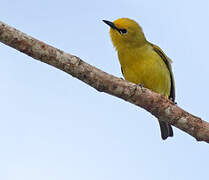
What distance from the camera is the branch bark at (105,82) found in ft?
13.5

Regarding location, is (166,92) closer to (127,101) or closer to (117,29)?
(117,29)

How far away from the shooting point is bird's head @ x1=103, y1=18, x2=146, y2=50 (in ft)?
19.9

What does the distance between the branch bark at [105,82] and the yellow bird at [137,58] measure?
1283 millimetres

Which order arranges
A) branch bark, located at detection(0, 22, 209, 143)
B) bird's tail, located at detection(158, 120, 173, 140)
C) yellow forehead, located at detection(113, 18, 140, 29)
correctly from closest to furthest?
branch bark, located at detection(0, 22, 209, 143)
yellow forehead, located at detection(113, 18, 140, 29)
bird's tail, located at detection(158, 120, 173, 140)

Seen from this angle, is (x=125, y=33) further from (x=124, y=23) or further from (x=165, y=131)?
(x=165, y=131)

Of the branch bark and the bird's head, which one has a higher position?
the bird's head

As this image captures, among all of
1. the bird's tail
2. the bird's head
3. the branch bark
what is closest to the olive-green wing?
the bird's head

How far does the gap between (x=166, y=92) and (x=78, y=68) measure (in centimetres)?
259

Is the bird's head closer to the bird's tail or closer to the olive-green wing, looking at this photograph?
the olive-green wing

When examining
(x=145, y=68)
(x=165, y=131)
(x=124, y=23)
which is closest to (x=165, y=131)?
(x=165, y=131)

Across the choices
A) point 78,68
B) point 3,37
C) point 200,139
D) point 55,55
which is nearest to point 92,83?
point 78,68

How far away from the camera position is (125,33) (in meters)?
6.16

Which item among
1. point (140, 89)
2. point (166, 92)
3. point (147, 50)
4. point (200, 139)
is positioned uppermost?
point (147, 50)

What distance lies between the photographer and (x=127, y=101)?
188 inches
